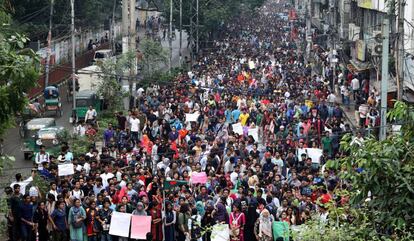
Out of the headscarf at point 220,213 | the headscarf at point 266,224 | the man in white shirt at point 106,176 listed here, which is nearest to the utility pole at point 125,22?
the man in white shirt at point 106,176

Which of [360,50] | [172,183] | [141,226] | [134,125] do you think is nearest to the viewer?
[141,226]

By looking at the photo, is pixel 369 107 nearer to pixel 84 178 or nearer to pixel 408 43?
pixel 408 43

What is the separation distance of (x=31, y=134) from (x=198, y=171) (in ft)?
29.9

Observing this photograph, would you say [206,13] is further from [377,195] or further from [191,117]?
[377,195]

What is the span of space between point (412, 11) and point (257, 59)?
1934cm

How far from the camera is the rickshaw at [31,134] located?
25.8 m

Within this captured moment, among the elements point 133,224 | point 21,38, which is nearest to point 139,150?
point 133,224

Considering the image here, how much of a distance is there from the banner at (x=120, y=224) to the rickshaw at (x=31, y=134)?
32.8ft

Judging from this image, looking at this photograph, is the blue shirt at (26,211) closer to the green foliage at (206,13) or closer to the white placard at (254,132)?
the white placard at (254,132)

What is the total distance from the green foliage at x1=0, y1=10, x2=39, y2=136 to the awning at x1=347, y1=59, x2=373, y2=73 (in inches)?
986

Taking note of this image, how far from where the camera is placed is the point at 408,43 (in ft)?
95.8

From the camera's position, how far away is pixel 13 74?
1202 centimetres

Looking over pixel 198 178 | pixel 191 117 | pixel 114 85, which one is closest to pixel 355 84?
pixel 114 85

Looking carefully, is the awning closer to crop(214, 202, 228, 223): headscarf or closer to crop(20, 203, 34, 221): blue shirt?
crop(214, 202, 228, 223): headscarf
